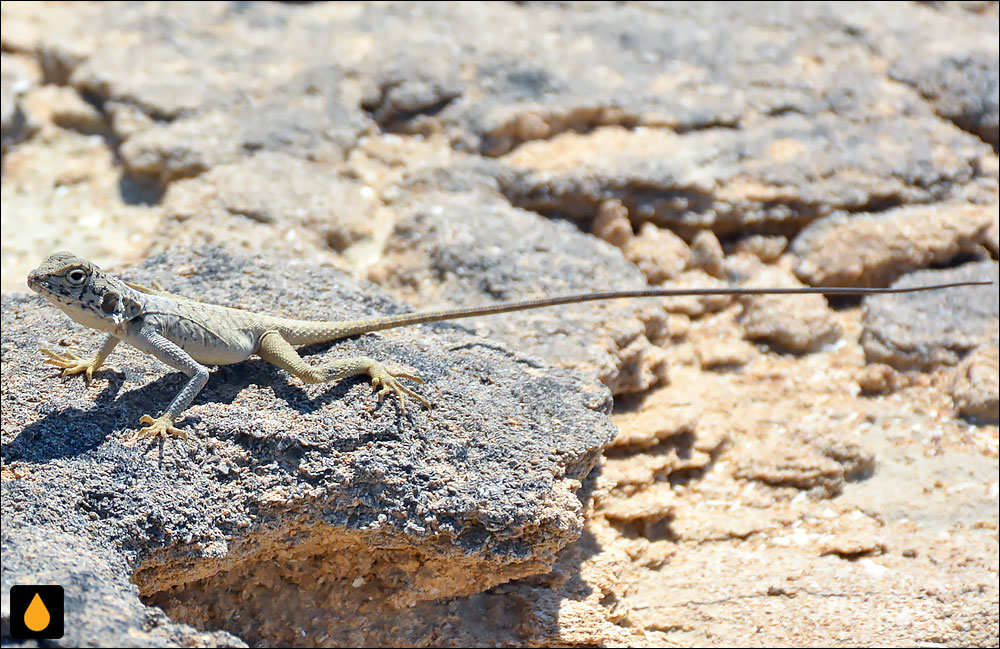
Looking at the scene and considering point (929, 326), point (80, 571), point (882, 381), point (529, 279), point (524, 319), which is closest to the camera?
point (80, 571)

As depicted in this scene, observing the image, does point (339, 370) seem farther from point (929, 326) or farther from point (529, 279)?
point (929, 326)

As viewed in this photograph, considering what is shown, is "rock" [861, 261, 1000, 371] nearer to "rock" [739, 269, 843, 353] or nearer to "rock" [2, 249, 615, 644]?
"rock" [739, 269, 843, 353]

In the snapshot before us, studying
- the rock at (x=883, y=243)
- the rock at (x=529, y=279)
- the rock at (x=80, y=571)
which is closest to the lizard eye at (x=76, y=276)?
the rock at (x=80, y=571)

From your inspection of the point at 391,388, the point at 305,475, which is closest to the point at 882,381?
the point at 391,388

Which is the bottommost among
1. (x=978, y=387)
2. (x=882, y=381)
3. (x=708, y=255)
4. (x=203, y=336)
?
(x=882, y=381)

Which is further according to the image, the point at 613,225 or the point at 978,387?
the point at 613,225

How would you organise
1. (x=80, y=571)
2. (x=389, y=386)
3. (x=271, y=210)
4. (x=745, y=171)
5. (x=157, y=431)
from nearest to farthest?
(x=80, y=571), (x=157, y=431), (x=389, y=386), (x=271, y=210), (x=745, y=171)

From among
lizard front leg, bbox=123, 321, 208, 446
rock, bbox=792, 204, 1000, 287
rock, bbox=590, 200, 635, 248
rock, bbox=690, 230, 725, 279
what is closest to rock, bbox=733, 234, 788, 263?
rock, bbox=792, 204, 1000, 287
